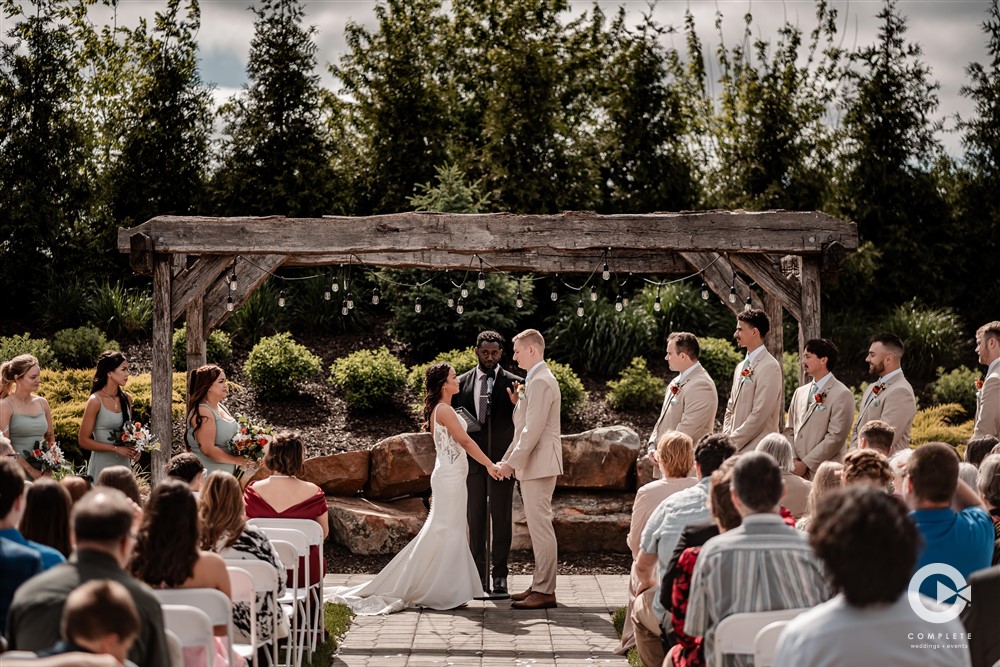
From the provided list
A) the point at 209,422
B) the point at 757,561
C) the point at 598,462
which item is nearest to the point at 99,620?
the point at 757,561

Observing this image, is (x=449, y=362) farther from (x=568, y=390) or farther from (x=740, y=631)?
(x=740, y=631)

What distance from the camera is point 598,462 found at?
10.5 metres

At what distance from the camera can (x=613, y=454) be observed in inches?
414

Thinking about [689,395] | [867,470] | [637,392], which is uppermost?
[689,395]

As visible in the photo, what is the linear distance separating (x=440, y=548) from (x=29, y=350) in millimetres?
7604

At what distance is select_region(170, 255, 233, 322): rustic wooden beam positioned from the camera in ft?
28.7

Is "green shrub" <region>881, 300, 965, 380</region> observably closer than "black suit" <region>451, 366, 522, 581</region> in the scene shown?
No

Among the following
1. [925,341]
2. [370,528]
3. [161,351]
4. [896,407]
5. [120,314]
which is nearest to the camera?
[896,407]

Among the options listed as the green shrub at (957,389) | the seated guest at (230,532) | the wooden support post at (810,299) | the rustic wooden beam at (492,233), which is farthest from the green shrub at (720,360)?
the seated guest at (230,532)

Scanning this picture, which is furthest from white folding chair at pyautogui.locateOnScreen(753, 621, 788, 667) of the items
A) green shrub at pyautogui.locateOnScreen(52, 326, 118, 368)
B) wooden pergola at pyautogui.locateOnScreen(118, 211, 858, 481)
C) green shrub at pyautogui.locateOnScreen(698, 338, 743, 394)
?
green shrub at pyautogui.locateOnScreen(52, 326, 118, 368)

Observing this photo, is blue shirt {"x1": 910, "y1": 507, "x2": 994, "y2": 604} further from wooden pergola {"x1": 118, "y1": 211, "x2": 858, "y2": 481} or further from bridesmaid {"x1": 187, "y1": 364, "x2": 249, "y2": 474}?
bridesmaid {"x1": 187, "y1": 364, "x2": 249, "y2": 474}

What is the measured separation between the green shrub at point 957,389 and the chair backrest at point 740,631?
11.1m

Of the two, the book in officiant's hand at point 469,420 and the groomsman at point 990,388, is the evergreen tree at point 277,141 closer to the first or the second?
the book in officiant's hand at point 469,420

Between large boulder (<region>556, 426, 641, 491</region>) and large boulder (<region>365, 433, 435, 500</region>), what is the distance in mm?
1357
